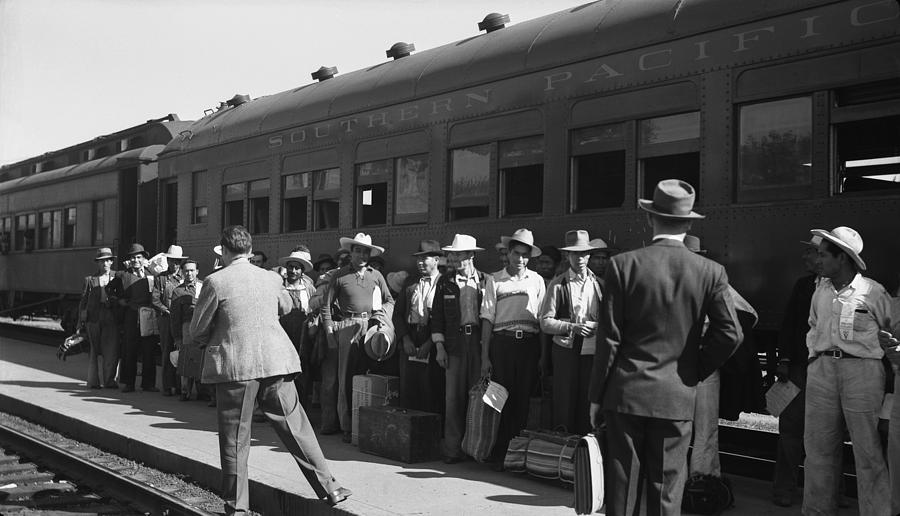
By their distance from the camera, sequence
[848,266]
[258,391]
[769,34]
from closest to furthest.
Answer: [848,266], [258,391], [769,34]

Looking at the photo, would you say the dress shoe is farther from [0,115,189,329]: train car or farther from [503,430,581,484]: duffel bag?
[0,115,189,329]: train car

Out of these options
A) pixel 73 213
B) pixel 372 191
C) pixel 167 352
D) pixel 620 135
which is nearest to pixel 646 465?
pixel 620 135

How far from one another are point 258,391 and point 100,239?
12.0 m

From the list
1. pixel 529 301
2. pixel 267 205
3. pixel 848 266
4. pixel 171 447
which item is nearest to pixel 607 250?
pixel 529 301

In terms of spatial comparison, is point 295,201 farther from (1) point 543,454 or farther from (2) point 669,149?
(1) point 543,454

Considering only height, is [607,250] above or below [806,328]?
above

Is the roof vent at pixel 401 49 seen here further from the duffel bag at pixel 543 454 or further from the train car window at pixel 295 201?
the duffel bag at pixel 543 454

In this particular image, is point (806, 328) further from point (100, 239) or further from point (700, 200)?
point (100, 239)

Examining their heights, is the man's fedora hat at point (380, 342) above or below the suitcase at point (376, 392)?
above

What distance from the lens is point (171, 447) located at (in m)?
7.52

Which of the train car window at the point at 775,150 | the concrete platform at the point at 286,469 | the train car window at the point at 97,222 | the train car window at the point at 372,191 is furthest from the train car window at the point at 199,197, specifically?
the train car window at the point at 775,150

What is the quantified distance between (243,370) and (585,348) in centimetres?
248

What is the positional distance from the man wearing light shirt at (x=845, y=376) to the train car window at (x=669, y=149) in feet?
5.37

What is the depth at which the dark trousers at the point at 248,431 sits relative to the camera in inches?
212
